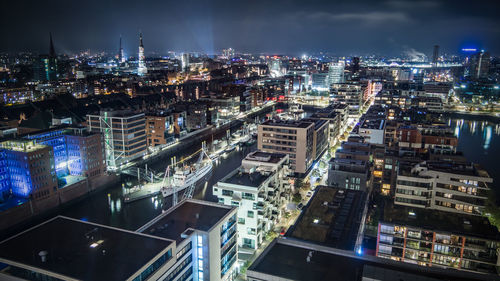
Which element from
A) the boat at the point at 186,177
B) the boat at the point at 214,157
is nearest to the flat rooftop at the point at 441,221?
the boat at the point at 186,177

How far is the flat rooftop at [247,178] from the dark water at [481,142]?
58.6 ft

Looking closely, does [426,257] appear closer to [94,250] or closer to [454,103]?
[94,250]

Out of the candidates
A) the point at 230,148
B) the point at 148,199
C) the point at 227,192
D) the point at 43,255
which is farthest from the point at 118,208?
the point at 230,148

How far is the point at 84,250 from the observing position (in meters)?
9.47

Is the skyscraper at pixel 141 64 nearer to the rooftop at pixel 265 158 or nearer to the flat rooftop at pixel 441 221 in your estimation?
the rooftop at pixel 265 158

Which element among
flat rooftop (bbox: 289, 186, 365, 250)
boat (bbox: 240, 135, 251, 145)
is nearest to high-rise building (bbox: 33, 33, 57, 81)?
boat (bbox: 240, 135, 251, 145)

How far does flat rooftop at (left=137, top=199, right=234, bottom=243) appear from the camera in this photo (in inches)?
435

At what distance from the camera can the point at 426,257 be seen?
42.5 feet

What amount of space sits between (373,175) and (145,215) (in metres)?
14.8

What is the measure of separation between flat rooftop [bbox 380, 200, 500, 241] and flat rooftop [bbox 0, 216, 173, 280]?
A: 9190 mm

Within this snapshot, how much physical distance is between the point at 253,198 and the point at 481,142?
111 feet

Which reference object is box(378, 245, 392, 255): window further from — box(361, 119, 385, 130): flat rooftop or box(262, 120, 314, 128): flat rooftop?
box(361, 119, 385, 130): flat rooftop

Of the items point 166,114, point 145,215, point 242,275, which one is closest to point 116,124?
point 166,114

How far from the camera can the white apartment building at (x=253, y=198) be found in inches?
614
